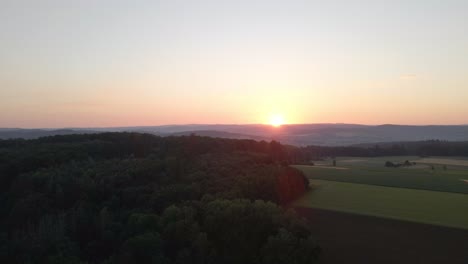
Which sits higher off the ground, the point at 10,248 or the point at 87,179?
the point at 87,179

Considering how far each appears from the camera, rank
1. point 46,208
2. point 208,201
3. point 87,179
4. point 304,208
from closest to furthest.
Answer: point 208,201 → point 304,208 → point 46,208 → point 87,179

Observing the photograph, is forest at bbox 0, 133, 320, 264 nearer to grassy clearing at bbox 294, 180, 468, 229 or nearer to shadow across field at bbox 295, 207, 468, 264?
shadow across field at bbox 295, 207, 468, 264

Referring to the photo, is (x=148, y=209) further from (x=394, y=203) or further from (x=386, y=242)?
(x=394, y=203)

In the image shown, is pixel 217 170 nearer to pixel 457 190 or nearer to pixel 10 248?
pixel 10 248

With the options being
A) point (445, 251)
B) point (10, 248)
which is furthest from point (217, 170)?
point (445, 251)

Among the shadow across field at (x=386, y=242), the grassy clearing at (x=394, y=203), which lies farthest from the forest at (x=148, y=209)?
the grassy clearing at (x=394, y=203)

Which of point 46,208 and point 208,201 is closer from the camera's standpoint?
point 208,201
